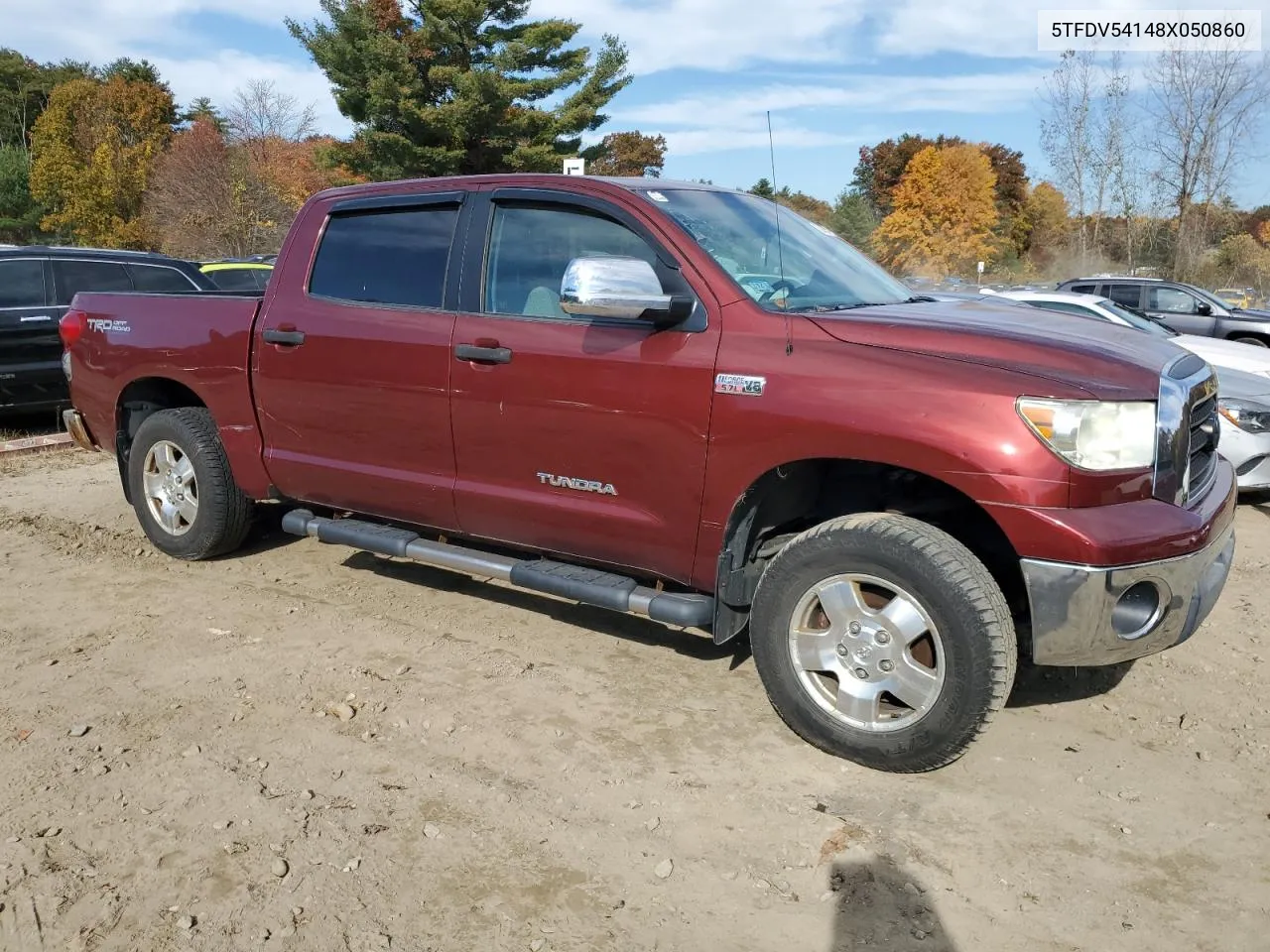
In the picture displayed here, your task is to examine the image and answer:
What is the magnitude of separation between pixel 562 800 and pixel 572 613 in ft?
5.52

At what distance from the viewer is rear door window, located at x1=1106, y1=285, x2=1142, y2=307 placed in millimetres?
15438

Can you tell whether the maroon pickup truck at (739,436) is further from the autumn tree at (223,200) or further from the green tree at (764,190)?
the autumn tree at (223,200)

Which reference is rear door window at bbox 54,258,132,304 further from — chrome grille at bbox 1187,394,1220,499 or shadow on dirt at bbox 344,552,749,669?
chrome grille at bbox 1187,394,1220,499

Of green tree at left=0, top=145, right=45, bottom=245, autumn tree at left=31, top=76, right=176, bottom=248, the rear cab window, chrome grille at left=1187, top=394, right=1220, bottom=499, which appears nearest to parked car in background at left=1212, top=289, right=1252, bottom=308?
the rear cab window

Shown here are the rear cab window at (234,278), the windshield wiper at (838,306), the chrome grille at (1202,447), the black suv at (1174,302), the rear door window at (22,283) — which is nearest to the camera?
the chrome grille at (1202,447)


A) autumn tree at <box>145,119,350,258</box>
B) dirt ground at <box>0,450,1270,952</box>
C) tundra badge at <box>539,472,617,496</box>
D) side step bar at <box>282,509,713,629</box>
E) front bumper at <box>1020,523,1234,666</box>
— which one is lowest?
dirt ground at <box>0,450,1270,952</box>

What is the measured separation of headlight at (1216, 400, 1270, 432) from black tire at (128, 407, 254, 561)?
6194 millimetres

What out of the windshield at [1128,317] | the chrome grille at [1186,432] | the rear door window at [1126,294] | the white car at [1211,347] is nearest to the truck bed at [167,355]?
the chrome grille at [1186,432]

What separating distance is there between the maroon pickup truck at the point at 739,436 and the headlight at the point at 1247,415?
11.4 ft

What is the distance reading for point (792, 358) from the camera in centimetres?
335

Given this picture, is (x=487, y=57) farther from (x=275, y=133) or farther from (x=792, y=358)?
(x=792, y=358)

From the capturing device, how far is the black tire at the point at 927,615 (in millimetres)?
3057

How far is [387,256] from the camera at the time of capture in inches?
178

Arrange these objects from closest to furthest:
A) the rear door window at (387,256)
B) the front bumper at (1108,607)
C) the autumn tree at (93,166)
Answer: the front bumper at (1108,607), the rear door window at (387,256), the autumn tree at (93,166)
